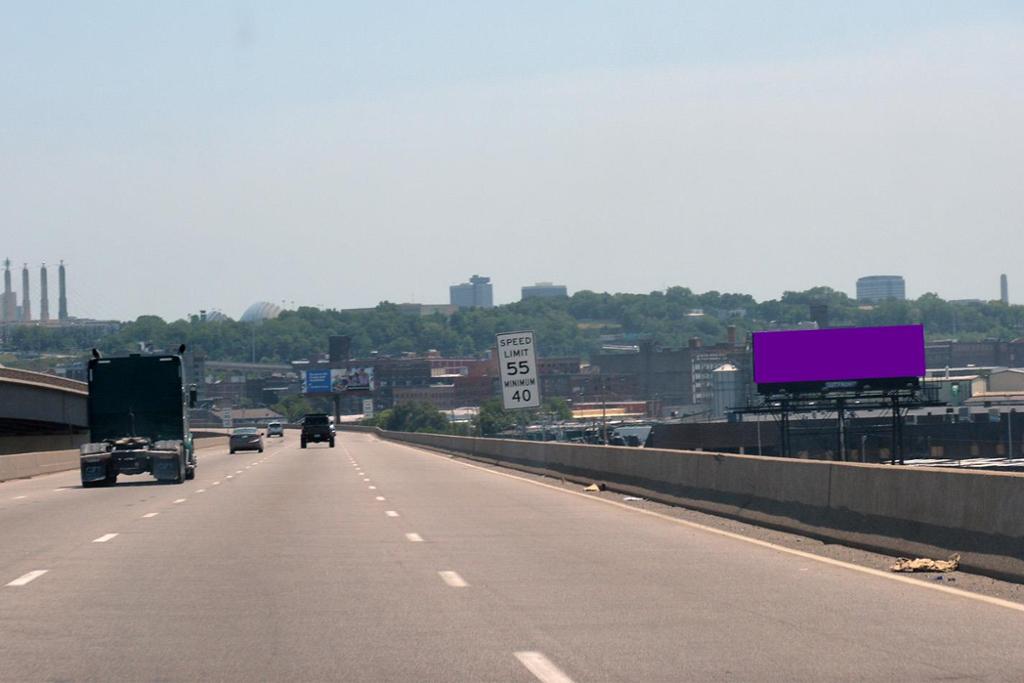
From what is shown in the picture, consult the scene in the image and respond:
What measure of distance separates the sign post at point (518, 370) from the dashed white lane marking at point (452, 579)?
2820cm

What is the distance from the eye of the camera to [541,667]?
34.2ft

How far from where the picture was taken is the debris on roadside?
15.7 meters

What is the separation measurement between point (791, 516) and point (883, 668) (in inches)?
→ 436

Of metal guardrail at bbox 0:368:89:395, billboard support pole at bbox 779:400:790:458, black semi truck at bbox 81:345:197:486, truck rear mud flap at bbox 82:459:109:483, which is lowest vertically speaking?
billboard support pole at bbox 779:400:790:458

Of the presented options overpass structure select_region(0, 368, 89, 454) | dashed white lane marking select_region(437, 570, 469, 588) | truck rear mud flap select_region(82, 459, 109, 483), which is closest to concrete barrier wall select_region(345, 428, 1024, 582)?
dashed white lane marking select_region(437, 570, 469, 588)

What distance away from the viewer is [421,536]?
71.0 feet

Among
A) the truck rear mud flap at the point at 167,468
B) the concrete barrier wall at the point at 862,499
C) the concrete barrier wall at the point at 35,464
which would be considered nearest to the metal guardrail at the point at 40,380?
the concrete barrier wall at the point at 35,464

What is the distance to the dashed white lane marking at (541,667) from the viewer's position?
10.00 meters

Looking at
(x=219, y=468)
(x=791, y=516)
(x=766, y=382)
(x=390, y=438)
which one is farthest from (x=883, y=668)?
(x=390, y=438)

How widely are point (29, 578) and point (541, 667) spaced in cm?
766

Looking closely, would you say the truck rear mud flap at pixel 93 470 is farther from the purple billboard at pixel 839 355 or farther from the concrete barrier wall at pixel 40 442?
the concrete barrier wall at pixel 40 442

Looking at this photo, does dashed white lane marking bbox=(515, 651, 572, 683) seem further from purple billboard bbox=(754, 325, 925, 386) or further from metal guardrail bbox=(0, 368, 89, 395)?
purple billboard bbox=(754, 325, 925, 386)

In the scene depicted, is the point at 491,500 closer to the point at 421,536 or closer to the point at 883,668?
the point at 421,536

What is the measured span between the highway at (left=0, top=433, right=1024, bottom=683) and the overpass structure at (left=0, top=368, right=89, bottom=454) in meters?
55.4
